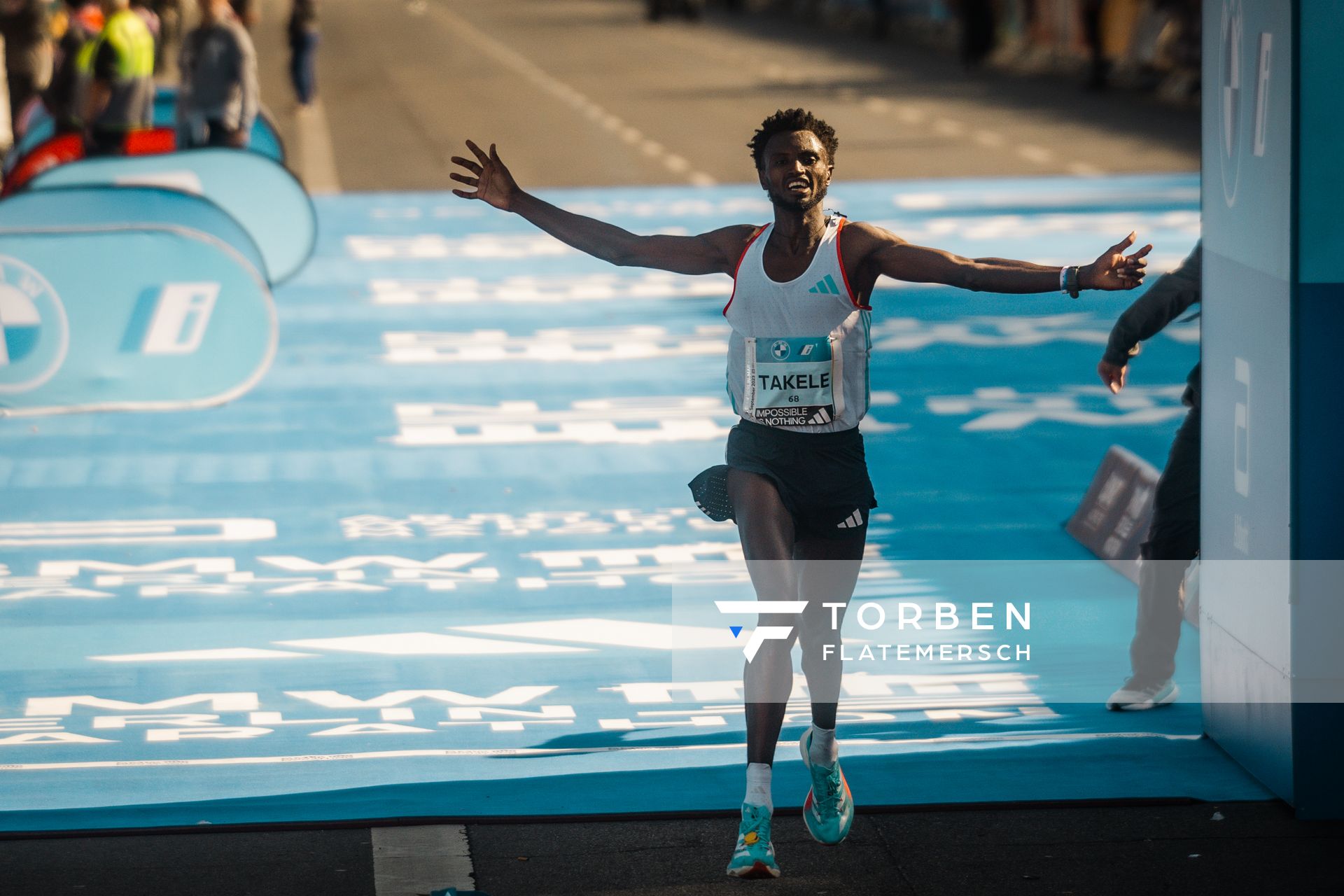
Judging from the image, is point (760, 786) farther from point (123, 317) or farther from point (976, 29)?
point (976, 29)

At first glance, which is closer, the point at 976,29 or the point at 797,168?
the point at 797,168

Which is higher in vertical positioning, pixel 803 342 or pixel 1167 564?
pixel 803 342

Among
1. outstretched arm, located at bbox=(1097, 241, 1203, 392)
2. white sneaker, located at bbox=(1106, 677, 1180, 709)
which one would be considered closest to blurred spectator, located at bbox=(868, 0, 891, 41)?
outstretched arm, located at bbox=(1097, 241, 1203, 392)

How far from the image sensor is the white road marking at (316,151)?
80.5 ft

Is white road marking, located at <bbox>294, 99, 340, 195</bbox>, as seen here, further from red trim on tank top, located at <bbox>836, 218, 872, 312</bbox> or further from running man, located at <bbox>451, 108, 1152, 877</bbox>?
red trim on tank top, located at <bbox>836, 218, 872, 312</bbox>

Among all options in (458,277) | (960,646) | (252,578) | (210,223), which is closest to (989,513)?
(960,646)

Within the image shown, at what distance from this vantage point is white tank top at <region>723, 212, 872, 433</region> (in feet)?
18.6

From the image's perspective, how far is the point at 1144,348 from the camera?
14.1 m

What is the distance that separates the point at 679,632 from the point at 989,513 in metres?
2.51

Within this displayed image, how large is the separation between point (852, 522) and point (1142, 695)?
1.97m

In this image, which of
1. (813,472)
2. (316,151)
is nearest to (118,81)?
(316,151)

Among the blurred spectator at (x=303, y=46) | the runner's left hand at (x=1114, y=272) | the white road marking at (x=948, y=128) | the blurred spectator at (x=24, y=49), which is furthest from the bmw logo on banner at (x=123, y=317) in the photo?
the blurred spectator at (x=303, y=46)

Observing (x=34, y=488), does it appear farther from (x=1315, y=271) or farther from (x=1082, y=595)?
(x=1315, y=271)

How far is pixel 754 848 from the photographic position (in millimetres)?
5535
